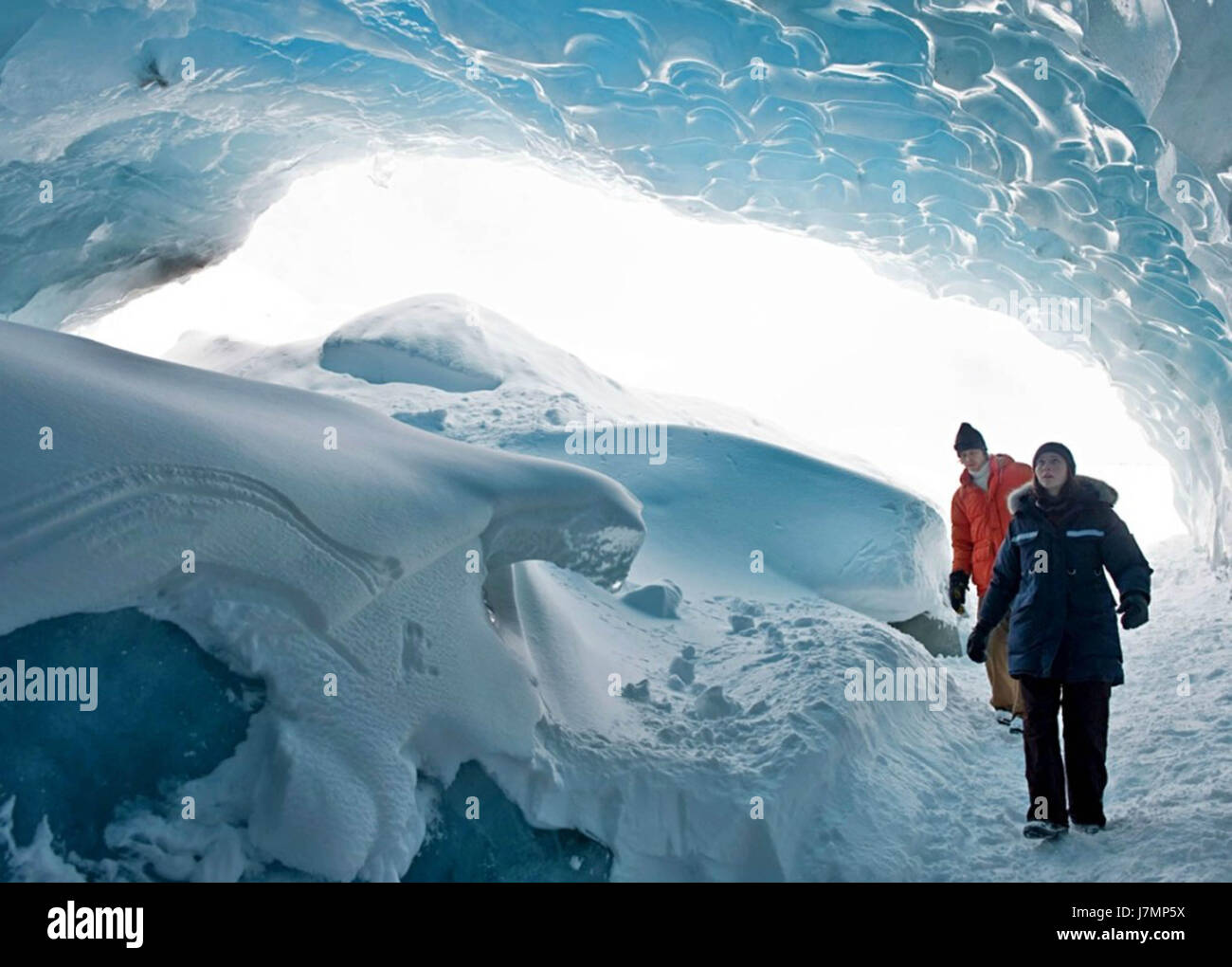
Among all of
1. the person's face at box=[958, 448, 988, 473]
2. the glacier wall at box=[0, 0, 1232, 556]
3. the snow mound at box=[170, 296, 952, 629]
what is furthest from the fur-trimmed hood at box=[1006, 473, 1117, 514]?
the glacier wall at box=[0, 0, 1232, 556]

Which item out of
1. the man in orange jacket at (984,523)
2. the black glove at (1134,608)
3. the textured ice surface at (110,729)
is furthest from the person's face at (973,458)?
the textured ice surface at (110,729)

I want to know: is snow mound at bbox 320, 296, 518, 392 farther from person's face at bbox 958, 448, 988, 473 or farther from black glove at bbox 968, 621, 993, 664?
black glove at bbox 968, 621, 993, 664

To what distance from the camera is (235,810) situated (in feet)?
9.73

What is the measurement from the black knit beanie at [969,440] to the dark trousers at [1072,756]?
7.84 ft

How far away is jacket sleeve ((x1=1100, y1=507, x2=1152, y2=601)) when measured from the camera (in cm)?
389

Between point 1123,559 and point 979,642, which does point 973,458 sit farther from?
point 1123,559

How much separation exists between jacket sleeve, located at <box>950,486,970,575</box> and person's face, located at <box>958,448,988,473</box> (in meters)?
0.18

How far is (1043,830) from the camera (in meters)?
3.78

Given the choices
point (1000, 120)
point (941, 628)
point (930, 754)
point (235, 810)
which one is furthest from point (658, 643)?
point (1000, 120)

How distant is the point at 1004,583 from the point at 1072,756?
0.80 m

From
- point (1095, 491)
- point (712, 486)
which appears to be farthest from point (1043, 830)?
point (712, 486)

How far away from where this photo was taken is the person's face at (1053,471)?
4.08 meters
